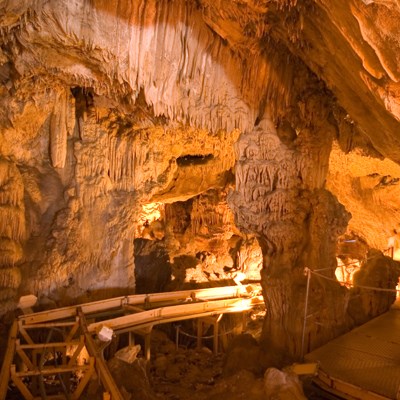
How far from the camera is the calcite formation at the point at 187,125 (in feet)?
16.6

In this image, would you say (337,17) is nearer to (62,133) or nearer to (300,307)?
(300,307)

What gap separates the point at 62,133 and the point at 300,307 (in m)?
5.30

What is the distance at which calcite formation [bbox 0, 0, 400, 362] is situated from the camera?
505cm

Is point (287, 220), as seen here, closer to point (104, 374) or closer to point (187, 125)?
point (187, 125)

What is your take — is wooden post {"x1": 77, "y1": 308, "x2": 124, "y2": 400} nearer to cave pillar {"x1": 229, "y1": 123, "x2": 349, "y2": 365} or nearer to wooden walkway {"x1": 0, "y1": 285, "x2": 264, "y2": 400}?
wooden walkway {"x1": 0, "y1": 285, "x2": 264, "y2": 400}

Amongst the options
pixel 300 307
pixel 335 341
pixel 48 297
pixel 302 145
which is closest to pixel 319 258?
pixel 300 307

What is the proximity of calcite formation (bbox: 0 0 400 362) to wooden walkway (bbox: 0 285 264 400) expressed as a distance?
0.87 meters

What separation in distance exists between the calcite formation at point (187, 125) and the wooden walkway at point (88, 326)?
0.87 m

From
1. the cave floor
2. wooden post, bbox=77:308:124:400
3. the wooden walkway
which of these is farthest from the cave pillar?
wooden post, bbox=77:308:124:400

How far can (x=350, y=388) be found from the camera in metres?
4.79

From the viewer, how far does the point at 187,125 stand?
7.90 m

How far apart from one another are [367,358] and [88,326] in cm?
393

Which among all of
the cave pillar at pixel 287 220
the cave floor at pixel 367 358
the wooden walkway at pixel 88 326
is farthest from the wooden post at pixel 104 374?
the cave pillar at pixel 287 220

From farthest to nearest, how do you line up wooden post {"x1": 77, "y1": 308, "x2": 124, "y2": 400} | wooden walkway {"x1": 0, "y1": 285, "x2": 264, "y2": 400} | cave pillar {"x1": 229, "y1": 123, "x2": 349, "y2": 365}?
cave pillar {"x1": 229, "y1": 123, "x2": 349, "y2": 365} → wooden walkway {"x1": 0, "y1": 285, "x2": 264, "y2": 400} → wooden post {"x1": 77, "y1": 308, "x2": 124, "y2": 400}
